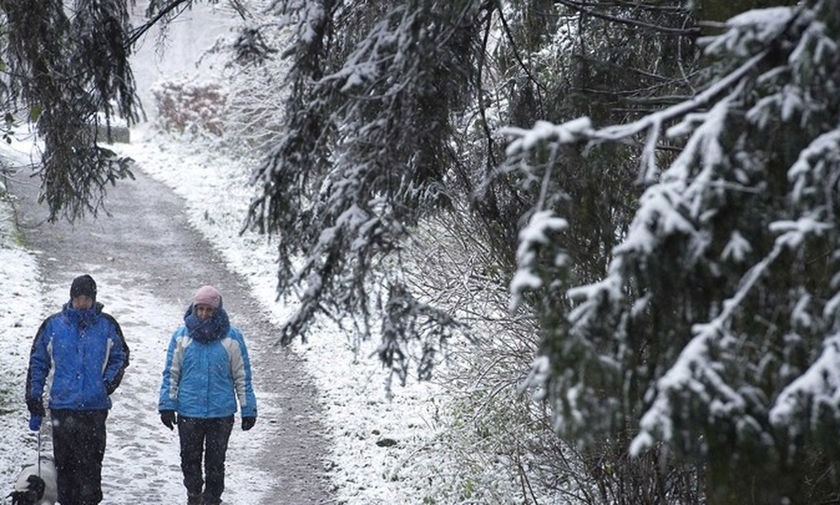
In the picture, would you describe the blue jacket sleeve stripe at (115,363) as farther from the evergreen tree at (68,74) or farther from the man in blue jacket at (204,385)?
the evergreen tree at (68,74)

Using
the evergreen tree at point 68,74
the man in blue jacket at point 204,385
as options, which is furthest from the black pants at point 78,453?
the evergreen tree at point 68,74

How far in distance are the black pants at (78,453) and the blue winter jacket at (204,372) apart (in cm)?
49

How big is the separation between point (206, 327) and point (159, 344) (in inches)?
209

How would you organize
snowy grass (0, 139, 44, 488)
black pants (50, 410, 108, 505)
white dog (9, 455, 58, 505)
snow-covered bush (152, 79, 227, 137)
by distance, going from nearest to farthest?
white dog (9, 455, 58, 505) → black pants (50, 410, 108, 505) → snowy grass (0, 139, 44, 488) → snow-covered bush (152, 79, 227, 137)

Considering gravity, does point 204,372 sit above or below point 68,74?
below

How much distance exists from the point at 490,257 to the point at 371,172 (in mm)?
3430

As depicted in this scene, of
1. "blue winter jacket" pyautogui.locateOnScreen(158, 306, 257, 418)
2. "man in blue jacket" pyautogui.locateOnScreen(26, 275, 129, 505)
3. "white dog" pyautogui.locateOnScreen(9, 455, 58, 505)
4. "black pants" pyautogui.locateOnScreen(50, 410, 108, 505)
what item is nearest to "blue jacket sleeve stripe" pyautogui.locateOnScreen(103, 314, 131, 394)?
"man in blue jacket" pyautogui.locateOnScreen(26, 275, 129, 505)

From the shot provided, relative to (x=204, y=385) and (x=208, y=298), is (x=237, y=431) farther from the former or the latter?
(x=208, y=298)

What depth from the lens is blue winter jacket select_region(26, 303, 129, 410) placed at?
6129 millimetres

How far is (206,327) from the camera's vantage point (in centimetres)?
652

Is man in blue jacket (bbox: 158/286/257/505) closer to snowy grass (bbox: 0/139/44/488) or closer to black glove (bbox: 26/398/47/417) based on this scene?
black glove (bbox: 26/398/47/417)

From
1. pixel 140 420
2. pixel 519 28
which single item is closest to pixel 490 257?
pixel 519 28

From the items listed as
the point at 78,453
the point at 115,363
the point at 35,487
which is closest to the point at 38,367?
the point at 115,363

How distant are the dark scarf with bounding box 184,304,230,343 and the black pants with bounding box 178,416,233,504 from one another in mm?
608
